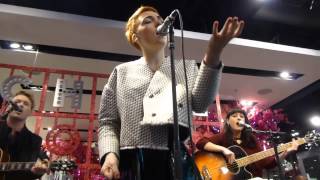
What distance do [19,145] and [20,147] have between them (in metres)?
0.02

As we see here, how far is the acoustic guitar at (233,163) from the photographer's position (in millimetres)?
2910

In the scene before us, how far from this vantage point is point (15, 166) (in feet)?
8.11

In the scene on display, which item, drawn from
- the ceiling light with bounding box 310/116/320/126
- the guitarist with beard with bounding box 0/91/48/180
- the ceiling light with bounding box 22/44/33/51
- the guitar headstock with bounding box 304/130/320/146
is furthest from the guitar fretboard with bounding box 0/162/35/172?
the ceiling light with bounding box 310/116/320/126

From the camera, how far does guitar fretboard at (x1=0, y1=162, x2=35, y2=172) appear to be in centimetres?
245

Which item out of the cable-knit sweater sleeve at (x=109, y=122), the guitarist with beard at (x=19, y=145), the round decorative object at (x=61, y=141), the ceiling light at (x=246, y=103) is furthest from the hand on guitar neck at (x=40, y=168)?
the ceiling light at (x=246, y=103)

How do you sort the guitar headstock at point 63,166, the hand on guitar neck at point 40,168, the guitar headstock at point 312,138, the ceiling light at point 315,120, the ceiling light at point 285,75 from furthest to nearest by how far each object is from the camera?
the ceiling light at point 315,120, the ceiling light at point 285,75, the guitar headstock at point 312,138, the hand on guitar neck at point 40,168, the guitar headstock at point 63,166

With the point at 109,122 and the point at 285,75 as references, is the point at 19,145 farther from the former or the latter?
the point at 285,75

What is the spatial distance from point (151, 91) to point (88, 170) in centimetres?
276

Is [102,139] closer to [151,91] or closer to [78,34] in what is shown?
[151,91]

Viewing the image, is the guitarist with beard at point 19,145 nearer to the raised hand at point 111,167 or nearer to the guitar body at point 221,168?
the guitar body at point 221,168

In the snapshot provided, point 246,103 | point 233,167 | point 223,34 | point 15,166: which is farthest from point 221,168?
point 246,103

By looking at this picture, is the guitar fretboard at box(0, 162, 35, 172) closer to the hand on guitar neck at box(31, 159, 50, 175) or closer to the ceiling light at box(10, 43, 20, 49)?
the hand on guitar neck at box(31, 159, 50, 175)

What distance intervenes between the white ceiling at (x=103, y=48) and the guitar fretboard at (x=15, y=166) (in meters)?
1.86

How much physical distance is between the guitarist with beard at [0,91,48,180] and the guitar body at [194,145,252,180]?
1.45 m
